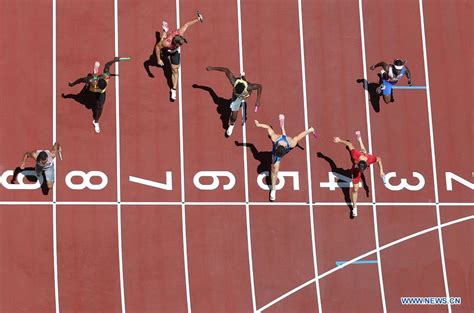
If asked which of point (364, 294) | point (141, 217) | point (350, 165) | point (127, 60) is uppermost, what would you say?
point (127, 60)

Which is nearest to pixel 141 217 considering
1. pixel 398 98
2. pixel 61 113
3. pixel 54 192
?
pixel 54 192

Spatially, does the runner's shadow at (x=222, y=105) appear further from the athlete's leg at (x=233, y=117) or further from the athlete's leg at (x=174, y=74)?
the athlete's leg at (x=174, y=74)

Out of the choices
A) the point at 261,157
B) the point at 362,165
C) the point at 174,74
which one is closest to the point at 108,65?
the point at 174,74

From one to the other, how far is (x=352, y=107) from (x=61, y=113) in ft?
32.3

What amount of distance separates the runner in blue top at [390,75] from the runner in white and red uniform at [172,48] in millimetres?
6445

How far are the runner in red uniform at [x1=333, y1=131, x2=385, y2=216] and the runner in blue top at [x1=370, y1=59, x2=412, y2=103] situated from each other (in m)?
2.15

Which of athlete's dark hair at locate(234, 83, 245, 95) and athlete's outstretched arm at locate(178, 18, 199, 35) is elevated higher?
athlete's outstretched arm at locate(178, 18, 199, 35)

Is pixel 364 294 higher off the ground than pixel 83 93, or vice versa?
pixel 83 93

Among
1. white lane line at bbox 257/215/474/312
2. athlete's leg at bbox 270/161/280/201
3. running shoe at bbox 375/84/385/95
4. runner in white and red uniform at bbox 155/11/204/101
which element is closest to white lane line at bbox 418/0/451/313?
white lane line at bbox 257/215/474/312

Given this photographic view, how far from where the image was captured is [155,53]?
24234 millimetres

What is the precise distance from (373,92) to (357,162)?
3.19 m

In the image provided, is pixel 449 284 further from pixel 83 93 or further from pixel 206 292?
pixel 83 93

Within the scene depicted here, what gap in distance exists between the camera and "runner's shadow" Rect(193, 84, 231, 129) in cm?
2391

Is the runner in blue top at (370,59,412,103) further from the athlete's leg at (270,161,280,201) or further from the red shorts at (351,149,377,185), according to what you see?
the athlete's leg at (270,161,280,201)
